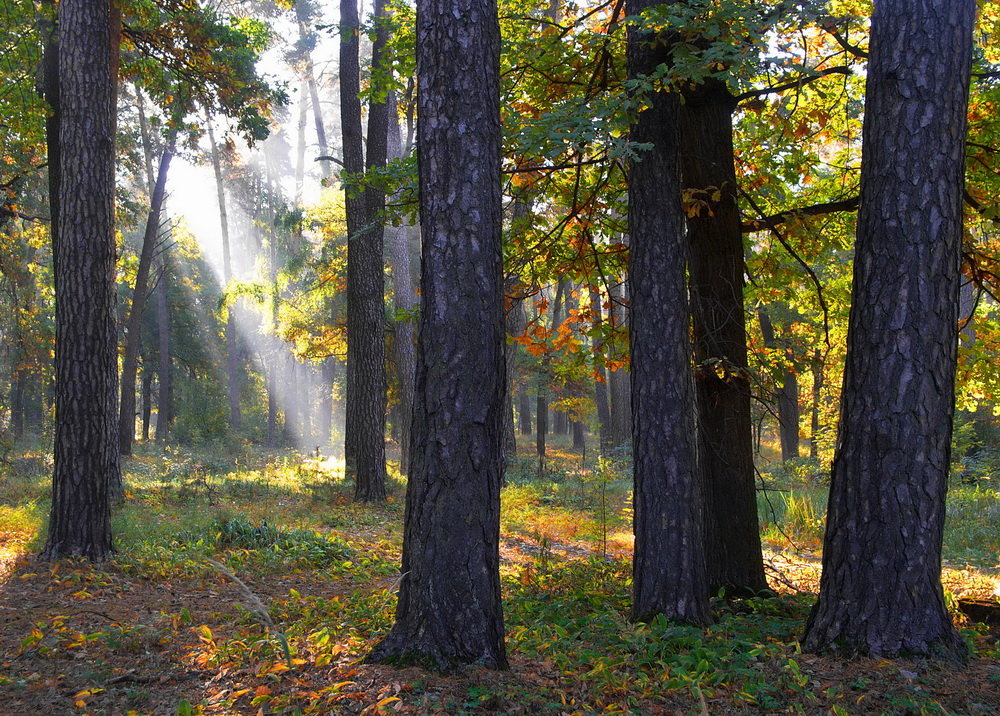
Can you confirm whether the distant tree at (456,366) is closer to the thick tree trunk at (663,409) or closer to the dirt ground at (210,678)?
the dirt ground at (210,678)

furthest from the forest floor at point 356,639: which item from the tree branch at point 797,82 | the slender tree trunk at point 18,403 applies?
the slender tree trunk at point 18,403

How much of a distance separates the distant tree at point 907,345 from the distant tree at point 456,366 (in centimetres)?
233

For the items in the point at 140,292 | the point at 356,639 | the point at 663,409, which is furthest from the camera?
the point at 140,292

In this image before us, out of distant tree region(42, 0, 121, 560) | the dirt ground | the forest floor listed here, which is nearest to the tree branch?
the forest floor

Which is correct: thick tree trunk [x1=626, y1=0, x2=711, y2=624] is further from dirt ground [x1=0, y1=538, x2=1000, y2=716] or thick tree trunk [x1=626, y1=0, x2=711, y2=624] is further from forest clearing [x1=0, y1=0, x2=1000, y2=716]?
dirt ground [x1=0, y1=538, x2=1000, y2=716]

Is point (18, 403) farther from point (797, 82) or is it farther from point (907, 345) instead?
point (907, 345)

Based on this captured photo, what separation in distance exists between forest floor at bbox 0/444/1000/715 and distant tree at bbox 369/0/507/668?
331 millimetres

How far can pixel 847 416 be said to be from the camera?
15.3 feet

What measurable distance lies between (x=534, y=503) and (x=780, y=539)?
5064mm

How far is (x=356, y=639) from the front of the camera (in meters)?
4.94

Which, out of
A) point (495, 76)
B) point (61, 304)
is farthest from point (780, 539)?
point (61, 304)

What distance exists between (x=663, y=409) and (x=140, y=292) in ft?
62.3

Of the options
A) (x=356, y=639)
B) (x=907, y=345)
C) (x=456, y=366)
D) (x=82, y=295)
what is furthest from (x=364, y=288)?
(x=907, y=345)

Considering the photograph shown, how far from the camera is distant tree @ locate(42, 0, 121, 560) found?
734cm
